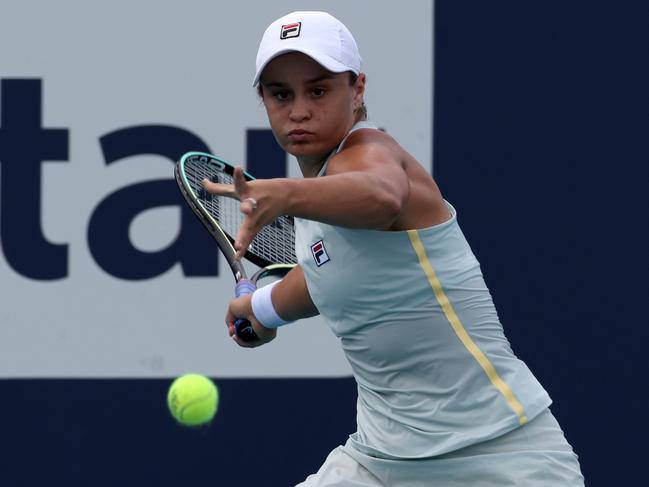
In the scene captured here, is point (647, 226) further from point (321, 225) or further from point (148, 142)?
point (321, 225)

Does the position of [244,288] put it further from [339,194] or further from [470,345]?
[339,194]

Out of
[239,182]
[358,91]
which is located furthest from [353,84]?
[239,182]

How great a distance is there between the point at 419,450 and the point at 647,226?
2.17 meters

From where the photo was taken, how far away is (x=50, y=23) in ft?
15.5

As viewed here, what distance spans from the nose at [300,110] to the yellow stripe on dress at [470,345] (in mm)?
388

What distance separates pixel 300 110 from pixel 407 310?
473mm

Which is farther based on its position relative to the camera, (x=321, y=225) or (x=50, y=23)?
(x=50, y=23)

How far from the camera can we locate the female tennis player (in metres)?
2.77

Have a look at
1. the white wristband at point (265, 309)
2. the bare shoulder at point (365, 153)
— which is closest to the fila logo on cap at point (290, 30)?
the bare shoulder at point (365, 153)

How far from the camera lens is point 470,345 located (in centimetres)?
287

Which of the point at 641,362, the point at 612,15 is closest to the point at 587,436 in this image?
the point at 641,362

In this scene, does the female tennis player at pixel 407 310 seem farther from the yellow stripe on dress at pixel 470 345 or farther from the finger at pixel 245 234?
the finger at pixel 245 234

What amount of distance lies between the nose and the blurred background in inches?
75.5

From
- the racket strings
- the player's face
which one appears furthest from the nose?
the racket strings
